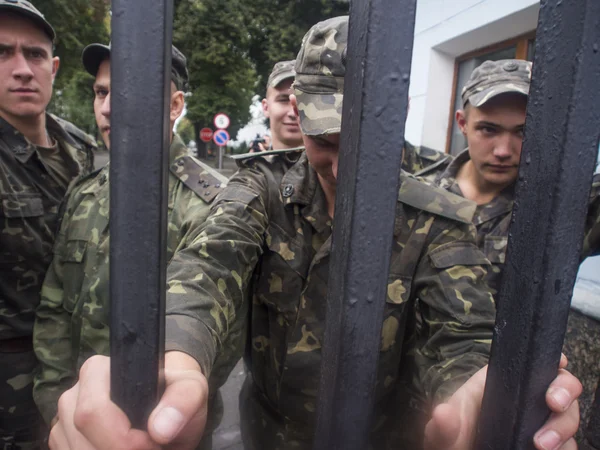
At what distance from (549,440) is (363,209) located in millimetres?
402

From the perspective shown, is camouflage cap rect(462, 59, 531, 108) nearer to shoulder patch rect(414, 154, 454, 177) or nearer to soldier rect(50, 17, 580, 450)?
shoulder patch rect(414, 154, 454, 177)

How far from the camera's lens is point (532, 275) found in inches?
22.9

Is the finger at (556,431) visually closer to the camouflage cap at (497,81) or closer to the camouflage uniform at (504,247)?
the camouflage uniform at (504,247)

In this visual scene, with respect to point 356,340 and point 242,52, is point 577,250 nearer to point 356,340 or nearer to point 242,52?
point 356,340

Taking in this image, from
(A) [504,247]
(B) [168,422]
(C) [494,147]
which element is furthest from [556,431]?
(C) [494,147]

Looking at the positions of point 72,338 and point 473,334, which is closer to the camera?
point 473,334

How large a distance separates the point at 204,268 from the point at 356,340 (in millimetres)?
620

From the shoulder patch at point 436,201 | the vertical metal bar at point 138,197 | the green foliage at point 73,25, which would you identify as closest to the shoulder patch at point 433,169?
the shoulder patch at point 436,201

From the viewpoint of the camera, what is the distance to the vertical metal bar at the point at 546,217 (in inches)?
21.4

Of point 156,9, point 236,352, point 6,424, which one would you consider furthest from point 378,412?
point 6,424

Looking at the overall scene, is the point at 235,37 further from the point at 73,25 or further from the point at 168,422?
the point at 168,422

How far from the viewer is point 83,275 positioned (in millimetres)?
1928

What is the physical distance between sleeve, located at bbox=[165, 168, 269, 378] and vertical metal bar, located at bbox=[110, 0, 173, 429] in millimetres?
199

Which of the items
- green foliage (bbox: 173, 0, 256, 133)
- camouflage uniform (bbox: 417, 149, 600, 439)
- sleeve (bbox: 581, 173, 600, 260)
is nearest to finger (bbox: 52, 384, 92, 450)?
camouflage uniform (bbox: 417, 149, 600, 439)
